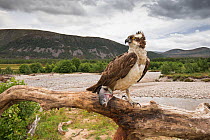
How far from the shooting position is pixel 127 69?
3320 mm

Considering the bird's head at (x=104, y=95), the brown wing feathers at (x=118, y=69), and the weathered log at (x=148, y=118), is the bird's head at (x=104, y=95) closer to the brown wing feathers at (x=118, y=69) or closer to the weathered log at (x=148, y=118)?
the brown wing feathers at (x=118, y=69)

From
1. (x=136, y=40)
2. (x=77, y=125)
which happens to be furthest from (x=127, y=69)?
(x=77, y=125)

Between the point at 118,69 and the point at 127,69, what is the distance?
21 centimetres

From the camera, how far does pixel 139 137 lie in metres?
3.98

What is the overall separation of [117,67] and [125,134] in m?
1.94

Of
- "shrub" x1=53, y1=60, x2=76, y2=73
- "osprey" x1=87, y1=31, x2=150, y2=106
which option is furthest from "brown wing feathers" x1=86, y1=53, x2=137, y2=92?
"shrub" x1=53, y1=60, x2=76, y2=73

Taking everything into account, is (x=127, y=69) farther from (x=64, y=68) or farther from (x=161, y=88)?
(x=64, y=68)

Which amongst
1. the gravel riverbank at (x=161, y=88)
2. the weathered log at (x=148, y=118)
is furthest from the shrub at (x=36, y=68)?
the weathered log at (x=148, y=118)

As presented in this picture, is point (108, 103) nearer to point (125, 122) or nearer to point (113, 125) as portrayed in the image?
point (125, 122)

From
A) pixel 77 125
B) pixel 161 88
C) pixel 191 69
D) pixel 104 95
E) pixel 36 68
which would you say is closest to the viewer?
pixel 104 95

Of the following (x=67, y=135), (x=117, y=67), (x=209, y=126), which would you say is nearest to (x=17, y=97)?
(x=117, y=67)

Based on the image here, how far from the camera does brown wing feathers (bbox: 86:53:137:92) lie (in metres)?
3.33

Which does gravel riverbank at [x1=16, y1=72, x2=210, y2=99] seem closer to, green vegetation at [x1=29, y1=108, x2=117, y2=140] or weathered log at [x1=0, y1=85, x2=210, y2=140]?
green vegetation at [x1=29, y1=108, x2=117, y2=140]

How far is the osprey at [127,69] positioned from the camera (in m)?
3.35
